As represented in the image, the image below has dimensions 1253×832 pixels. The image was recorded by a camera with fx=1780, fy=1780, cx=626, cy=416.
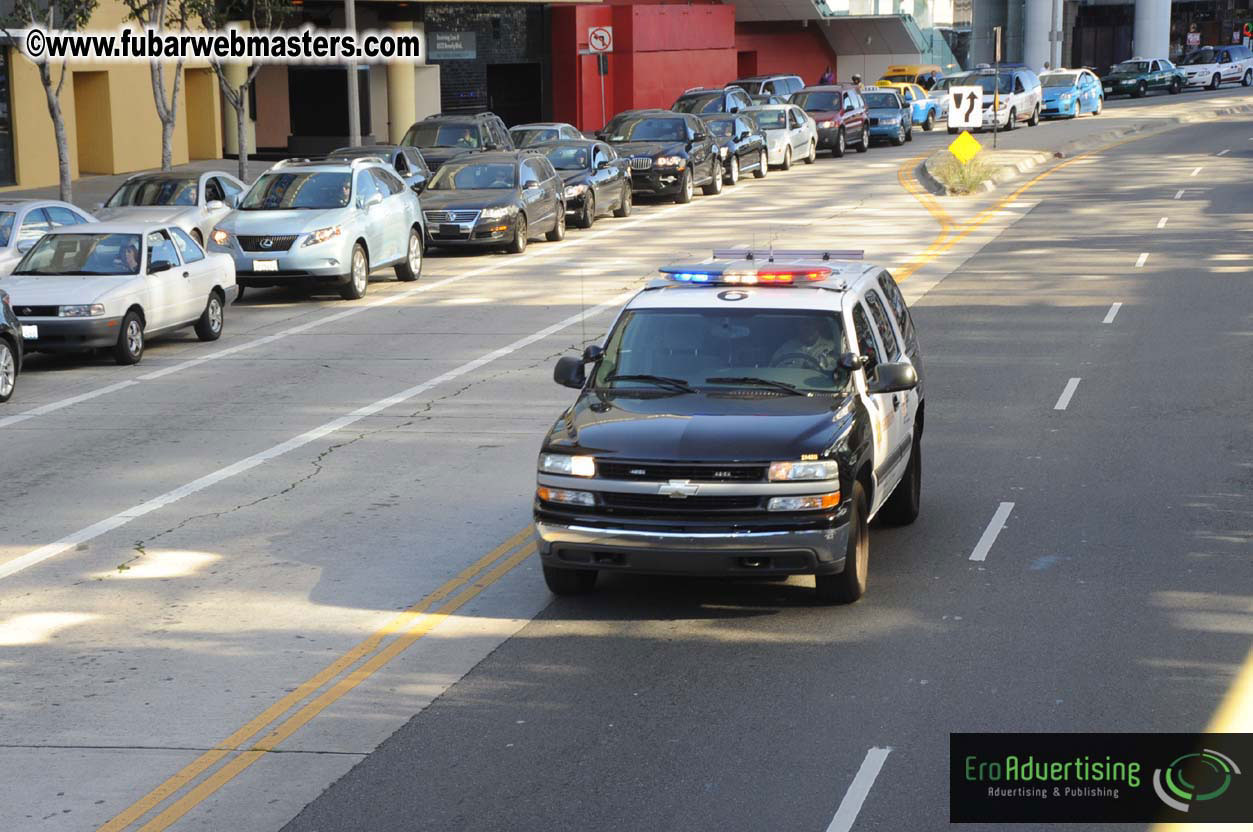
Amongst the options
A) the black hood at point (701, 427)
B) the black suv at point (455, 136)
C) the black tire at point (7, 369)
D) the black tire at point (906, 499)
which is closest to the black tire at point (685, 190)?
the black suv at point (455, 136)

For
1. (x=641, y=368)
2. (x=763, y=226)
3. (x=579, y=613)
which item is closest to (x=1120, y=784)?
(x=579, y=613)

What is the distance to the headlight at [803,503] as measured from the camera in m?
9.51

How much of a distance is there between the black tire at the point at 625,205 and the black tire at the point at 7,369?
18.7 metres

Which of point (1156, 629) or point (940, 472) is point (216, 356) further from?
point (1156, 629)

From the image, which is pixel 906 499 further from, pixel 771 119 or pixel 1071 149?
pixel 1071 149

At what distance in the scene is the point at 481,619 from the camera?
10094mm

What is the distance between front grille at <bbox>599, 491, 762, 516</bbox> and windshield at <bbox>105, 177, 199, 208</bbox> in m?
19.1

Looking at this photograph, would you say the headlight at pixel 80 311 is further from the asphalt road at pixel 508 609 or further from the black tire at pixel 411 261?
the black tire at pixel 411 261

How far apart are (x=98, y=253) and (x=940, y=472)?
11.0m

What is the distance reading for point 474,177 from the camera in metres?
30.6

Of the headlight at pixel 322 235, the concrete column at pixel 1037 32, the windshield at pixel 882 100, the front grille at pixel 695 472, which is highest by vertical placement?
the concrete column at pixel 1037 32

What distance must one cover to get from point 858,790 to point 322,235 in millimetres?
18098

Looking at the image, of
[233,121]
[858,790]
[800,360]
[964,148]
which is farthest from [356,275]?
[233,121]

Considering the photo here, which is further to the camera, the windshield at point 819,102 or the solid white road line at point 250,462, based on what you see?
the windshield at point 819,102
